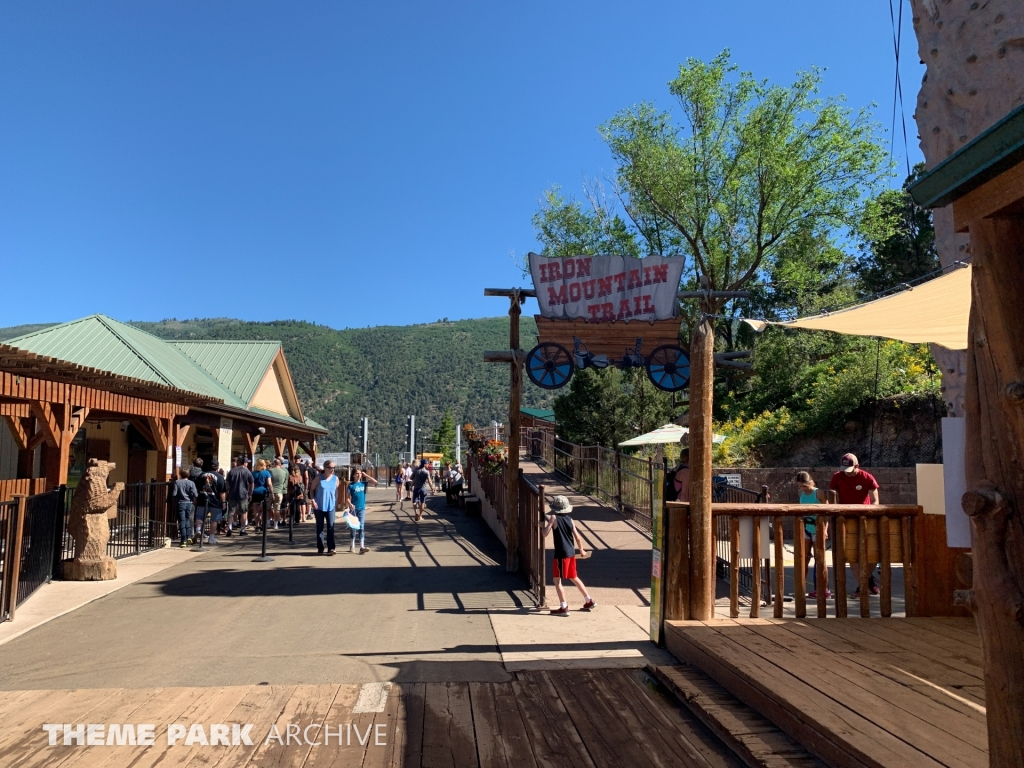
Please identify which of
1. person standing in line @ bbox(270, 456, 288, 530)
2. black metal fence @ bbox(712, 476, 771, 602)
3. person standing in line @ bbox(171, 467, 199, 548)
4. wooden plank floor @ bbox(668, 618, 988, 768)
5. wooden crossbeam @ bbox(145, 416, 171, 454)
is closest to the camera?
wooden plank floor @ bbox(668, 618, 988, 768)

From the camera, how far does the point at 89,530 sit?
10.0 meters

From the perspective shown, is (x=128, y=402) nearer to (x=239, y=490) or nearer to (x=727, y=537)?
(x=239, y=490)

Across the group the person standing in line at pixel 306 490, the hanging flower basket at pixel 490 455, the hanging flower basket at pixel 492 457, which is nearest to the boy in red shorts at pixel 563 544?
the hanging flower basket at pixel 490 455

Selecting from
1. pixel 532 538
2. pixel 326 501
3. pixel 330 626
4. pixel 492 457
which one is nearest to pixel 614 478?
pixel 492 457

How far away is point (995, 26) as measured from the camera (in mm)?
8508

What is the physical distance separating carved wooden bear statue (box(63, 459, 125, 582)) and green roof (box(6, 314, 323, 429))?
6.35 m

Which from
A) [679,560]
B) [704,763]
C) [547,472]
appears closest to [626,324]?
[679,560]

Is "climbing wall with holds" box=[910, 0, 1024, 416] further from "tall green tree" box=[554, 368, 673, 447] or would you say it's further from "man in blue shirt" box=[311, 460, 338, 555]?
"tall green tree" box=[554, 368, 673, 447]

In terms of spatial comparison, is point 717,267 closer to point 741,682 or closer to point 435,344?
point 741,682

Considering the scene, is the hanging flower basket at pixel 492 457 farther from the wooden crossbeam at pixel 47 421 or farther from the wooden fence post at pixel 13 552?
the wooden fence post at pixel 13 552

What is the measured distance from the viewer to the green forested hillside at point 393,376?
4936 inches

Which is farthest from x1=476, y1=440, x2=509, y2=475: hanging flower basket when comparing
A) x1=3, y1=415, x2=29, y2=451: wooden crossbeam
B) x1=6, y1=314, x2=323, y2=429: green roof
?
x1=3, y1=415, x2=29, y2=451: wooden crossbeam

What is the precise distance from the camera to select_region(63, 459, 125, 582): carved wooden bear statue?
1001 centimetres

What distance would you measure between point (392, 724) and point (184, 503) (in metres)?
10.6
